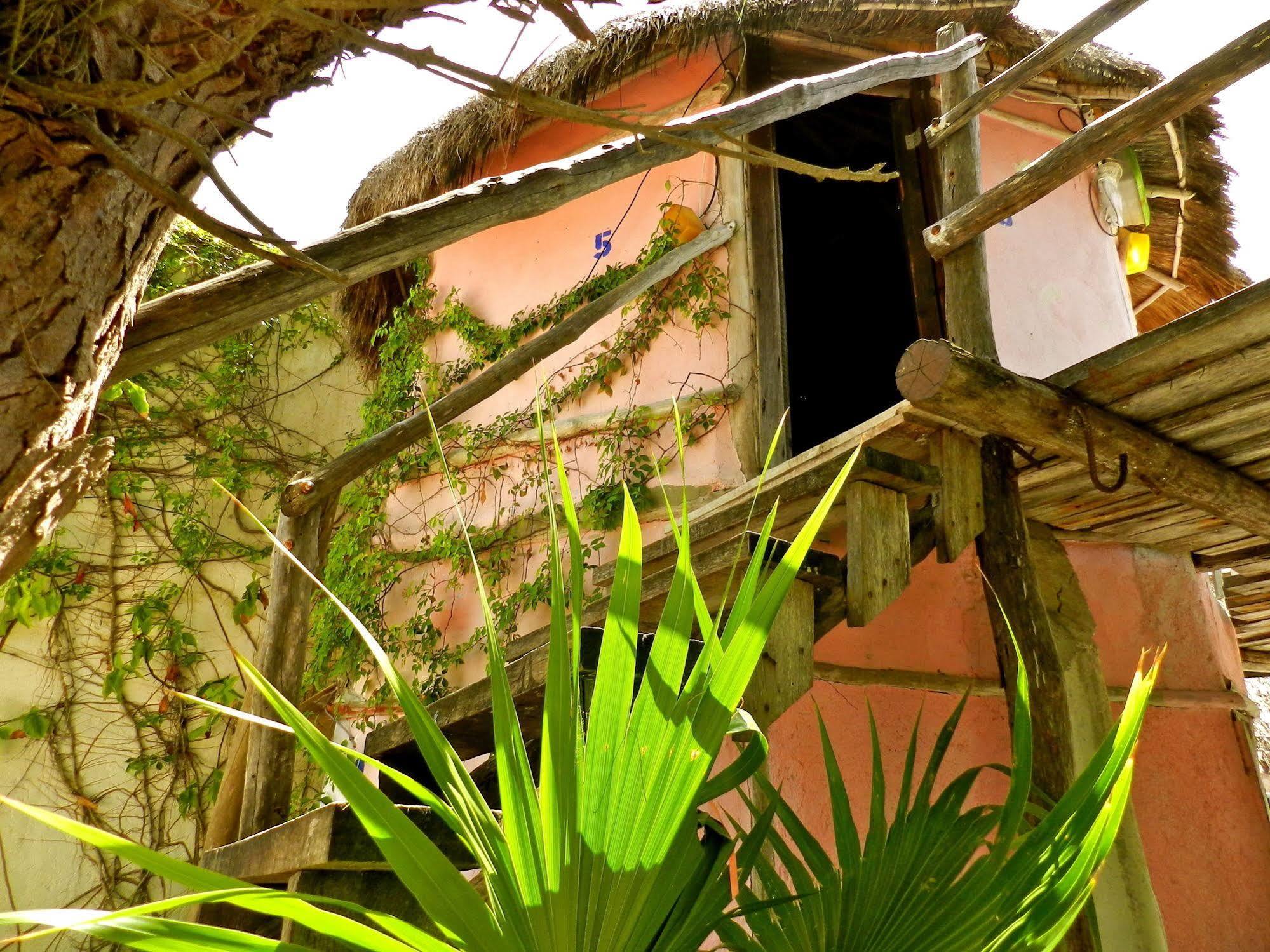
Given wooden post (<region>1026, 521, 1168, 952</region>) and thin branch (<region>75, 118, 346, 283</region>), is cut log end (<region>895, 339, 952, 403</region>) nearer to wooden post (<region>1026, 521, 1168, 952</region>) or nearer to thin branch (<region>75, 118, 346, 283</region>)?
wooden post (<region>1026, 521, 1168, 952</region>)

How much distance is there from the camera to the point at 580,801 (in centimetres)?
118

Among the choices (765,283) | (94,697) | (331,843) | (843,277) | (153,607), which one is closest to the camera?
(331,843)

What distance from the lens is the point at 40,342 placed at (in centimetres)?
130

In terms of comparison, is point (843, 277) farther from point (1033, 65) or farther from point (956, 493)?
point (956, 493)

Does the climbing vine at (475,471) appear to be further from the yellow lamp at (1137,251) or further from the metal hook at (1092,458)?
the yellow lamp at (1137,251)

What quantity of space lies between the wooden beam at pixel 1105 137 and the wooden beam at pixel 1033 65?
0.32 metres

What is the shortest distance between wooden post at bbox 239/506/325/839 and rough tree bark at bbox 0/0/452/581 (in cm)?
186

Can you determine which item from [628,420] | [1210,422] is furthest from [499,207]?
[628,420]

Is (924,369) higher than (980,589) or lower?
higher

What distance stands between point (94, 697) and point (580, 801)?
6.09m

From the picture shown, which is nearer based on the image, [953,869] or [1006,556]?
[953,869]

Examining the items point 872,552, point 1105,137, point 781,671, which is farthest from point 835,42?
point 781,671

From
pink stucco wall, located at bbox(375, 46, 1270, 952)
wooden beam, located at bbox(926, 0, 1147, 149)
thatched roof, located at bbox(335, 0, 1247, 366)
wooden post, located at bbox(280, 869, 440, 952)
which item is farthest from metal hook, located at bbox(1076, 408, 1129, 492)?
thatched roof, located at bbox(335, 0, 1247, 366)

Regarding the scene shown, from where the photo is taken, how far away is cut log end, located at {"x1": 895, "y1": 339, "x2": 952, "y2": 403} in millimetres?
2730
